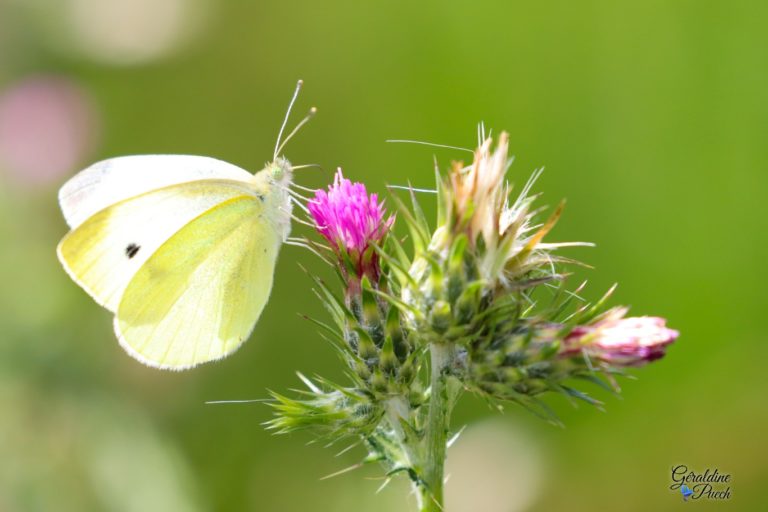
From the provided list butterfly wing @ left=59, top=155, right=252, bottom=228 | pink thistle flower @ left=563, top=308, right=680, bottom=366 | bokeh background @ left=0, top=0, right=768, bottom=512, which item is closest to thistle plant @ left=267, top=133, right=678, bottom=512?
pink thistle flower @ left=563, top=308, right=680, bottom=366

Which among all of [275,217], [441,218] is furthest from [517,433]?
[441,218]

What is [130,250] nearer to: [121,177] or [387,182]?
[121,177]

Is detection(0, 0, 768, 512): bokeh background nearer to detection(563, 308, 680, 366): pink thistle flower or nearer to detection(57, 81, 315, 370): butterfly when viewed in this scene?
detection(57, 81, 315, 370): butterfly

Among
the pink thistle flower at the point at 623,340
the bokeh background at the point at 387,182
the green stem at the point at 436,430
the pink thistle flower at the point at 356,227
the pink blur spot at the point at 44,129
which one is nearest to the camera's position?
the pink thistle flower at the point at 623,340

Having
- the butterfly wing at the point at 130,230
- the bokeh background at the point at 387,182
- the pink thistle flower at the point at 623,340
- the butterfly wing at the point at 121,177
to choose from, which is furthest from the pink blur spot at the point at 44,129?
the pink thistle flower at the point at 623,340

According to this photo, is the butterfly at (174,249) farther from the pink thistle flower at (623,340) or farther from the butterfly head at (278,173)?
the pink thistle flower at (623,340)
